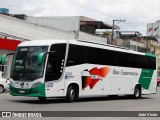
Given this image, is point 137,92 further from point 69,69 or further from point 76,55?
point 69,69

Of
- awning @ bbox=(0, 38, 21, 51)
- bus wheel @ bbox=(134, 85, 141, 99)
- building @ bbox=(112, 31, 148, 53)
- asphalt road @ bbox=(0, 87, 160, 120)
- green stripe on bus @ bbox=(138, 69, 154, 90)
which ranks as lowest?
asphalt road @ bbox=(0, 87, 160, 120)

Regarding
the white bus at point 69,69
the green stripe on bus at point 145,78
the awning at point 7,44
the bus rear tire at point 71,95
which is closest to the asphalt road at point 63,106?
the bus rear tire at point 71,95

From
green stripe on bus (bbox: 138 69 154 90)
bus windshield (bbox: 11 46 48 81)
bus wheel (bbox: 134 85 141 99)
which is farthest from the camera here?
green stripe on bus (bbox: 138 69 154 90)

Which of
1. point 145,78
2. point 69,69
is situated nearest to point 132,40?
point 145,78

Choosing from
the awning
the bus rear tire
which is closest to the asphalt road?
the bus rear tire

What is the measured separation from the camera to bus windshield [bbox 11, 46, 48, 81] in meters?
19.6

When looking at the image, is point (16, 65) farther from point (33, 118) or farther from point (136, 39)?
point (136, 39)

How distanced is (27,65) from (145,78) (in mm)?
→ 11930

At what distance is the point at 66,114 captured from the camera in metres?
15.3

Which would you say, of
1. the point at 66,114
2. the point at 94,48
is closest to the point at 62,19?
the point at 94,48

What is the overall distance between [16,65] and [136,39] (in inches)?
2692

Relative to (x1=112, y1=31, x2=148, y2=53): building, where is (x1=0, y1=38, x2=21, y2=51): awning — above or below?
below

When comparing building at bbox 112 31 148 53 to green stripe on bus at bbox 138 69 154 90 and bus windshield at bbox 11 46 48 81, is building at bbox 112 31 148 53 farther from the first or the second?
bus windshield at bbox 11 46 48 81

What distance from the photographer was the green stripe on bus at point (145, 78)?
29009 mm
